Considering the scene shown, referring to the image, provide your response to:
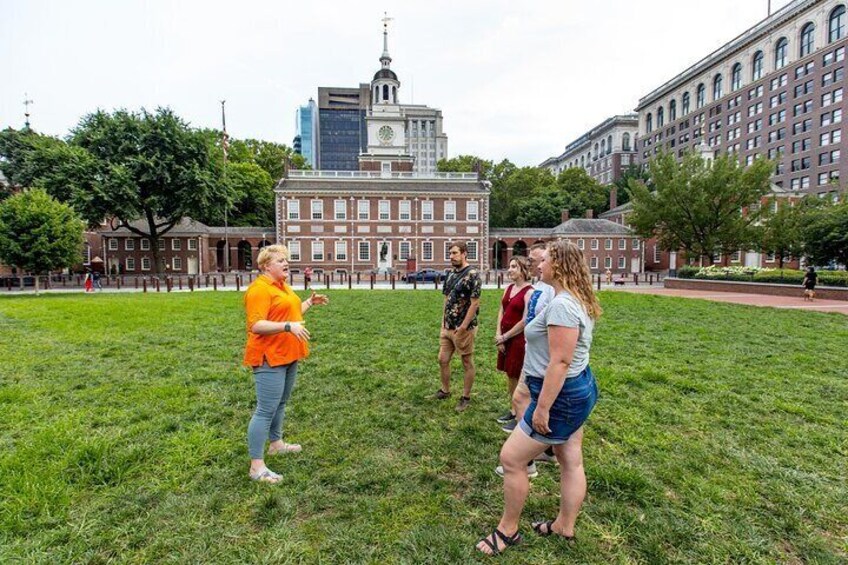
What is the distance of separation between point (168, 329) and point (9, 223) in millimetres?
16075

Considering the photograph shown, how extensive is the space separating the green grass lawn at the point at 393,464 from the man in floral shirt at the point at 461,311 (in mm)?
613

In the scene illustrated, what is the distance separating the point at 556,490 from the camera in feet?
11.4

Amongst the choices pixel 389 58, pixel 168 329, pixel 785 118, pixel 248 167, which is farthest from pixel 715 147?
pixel 168 329

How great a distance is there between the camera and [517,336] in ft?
13.9

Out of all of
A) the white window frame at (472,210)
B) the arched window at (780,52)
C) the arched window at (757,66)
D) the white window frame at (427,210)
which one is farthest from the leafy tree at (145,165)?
the arched window at (757,66)

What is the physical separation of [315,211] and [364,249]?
650 cm

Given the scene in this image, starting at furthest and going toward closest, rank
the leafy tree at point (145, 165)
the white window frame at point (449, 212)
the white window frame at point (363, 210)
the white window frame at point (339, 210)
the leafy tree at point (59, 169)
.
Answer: the white window frame at point (449, 212) → the white window frame at point (363, 210) → the white window frame at point (339, 210) → the leafy tree at point (145, 165) → the leafy tree at point (59, 169)

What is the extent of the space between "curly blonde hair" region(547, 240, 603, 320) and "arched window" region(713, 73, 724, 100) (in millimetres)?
91199

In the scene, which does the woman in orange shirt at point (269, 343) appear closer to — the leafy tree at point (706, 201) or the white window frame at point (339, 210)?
the leafy tree at point (706, 201)

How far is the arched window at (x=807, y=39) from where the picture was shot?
5797 cm

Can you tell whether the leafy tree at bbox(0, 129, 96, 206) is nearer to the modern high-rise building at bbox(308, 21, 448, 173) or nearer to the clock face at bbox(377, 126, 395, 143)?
the clock face at bbox(377, 126, 395, 143)

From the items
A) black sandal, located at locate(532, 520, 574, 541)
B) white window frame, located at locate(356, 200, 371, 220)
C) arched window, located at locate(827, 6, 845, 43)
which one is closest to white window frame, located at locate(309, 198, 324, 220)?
white window frame, located at locate(356, 200, 371, 220)

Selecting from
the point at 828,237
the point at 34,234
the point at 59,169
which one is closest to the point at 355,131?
the point at 59,169

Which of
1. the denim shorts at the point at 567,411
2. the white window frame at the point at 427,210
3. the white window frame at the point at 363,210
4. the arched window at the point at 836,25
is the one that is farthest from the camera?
the arched window at the point at 836,25
